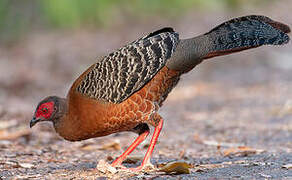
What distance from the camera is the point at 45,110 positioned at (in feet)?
16.9

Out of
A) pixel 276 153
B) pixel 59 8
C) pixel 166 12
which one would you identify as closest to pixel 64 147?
pixel 276 153

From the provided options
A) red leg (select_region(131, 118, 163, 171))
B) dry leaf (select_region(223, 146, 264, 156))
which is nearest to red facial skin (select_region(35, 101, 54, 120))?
red leg (select_region(131, 118, 163, 171))

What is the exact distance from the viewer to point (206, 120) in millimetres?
8281

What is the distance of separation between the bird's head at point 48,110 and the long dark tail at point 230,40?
1.17 m

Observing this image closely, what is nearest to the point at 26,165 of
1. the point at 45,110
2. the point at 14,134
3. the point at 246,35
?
the point at 45,110

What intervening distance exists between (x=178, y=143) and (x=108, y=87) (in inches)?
78.9

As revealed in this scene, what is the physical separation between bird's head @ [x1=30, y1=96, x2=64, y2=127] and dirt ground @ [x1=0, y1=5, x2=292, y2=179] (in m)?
0.46

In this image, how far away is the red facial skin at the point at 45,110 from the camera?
Answer: 514 cm

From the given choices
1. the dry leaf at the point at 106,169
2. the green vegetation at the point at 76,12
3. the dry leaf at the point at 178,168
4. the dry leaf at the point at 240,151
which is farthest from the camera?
the green vegetation at the point at 76,12

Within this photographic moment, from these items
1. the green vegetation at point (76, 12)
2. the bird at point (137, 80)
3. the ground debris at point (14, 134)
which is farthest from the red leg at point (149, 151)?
the green vegetation at point (76, 12)

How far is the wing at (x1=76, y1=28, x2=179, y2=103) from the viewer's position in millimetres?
5051

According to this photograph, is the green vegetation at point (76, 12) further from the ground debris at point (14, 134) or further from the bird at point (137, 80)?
the bird at point (137, 80)

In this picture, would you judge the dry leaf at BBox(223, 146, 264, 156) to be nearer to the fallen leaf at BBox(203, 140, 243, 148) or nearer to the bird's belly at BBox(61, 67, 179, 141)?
the fallen leaf at BBox(203, 140, 243, 148)

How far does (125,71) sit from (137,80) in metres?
0.15
